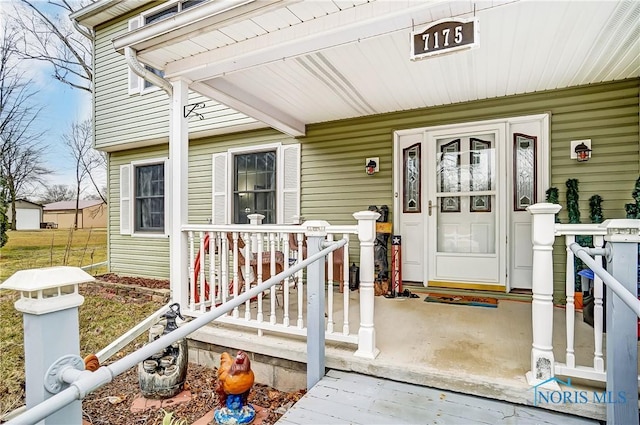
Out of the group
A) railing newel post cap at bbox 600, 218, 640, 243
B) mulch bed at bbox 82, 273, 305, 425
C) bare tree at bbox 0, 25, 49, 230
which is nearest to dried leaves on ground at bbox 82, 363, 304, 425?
mulch bed at bbox 82, 273, 305, 425

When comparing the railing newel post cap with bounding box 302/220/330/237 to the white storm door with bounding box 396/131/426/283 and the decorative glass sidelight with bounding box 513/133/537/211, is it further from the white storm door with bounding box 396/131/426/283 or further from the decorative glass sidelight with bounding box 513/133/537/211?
the decorative glass sidelight with bounding box 513/133/537/211

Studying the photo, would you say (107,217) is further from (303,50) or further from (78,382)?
(78,382)

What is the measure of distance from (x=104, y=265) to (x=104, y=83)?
3.94 m

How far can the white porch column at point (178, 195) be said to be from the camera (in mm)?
3041

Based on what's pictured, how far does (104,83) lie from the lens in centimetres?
710

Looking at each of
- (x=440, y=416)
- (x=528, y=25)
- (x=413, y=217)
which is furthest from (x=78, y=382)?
(x=413, y=217)

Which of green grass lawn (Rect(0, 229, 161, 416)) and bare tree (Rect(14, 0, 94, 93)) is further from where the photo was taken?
bare tree (Rect(14, 0, 94, 93))

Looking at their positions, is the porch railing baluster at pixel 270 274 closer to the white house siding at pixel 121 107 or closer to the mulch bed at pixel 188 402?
the mulch bed at pixel 188 402

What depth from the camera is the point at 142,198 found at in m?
6.93

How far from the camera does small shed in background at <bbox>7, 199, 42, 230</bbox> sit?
233 inches

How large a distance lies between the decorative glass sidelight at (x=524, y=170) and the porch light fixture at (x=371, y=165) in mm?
1637

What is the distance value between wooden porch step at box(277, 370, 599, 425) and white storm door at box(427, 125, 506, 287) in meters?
2.32

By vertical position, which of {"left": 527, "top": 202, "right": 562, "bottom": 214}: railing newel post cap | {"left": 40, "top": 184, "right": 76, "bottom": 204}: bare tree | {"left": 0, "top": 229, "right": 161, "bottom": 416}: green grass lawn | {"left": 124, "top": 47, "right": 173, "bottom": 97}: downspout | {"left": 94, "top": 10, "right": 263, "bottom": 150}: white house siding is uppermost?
{"left": 94, "top": 10, "right": 263, "bottom": 150}: white house siding

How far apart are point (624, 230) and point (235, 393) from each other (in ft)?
8.05
